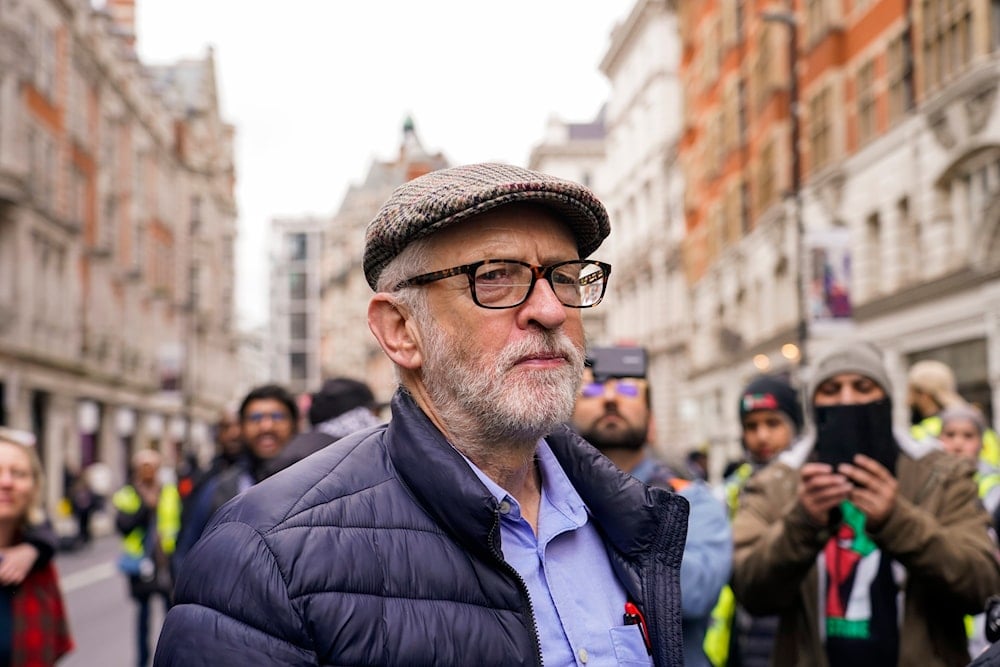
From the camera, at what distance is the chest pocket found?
8.20 ft

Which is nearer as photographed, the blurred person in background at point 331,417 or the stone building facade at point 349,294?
the blurred person in background at point 331,417

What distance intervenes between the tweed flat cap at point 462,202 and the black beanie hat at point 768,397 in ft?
15.1

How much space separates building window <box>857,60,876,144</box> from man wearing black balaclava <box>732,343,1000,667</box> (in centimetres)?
2083

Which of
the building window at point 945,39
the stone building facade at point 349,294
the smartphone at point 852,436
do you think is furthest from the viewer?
the stone building facade at point 349,294

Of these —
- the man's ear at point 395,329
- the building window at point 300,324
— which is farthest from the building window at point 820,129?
the building window at point 300,324

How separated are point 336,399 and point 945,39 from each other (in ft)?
55.4

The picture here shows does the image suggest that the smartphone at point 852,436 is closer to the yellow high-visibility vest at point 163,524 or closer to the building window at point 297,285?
the yellow high-visibility vest at point 163,524

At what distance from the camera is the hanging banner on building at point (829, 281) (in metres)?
19.9

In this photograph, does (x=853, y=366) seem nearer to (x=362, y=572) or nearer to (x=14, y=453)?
(x=362, y=572)

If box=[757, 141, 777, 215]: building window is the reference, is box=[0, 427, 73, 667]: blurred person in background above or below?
below

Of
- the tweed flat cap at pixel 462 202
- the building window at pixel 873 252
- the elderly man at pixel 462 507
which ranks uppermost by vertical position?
the building window at pixel 873 252

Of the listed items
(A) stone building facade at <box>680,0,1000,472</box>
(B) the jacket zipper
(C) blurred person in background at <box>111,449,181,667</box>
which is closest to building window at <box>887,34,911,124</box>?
(A) stone building facade at <box>680,0,1000,472</box>

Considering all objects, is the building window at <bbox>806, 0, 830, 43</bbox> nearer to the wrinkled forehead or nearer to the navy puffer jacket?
the wrinkled forehead

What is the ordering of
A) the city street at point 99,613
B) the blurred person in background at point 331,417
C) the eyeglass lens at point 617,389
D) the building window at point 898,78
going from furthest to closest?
the building window at point 898,78
the city street at point 99,613
the blurred person in background at point 331,417
the eyeglass lens at point 617,389
